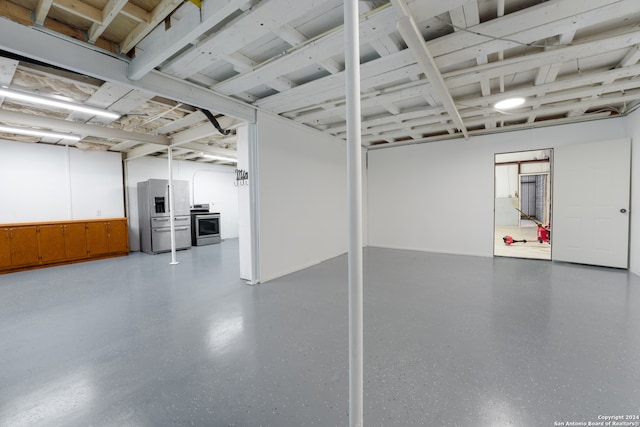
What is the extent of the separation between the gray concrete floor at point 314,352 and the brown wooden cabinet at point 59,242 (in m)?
1.74

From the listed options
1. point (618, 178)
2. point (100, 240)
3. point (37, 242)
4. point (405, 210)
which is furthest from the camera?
point (405, 210)

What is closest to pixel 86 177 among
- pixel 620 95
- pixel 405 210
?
pixel 405 210

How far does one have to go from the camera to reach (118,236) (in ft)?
19.9

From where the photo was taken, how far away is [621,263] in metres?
4.14

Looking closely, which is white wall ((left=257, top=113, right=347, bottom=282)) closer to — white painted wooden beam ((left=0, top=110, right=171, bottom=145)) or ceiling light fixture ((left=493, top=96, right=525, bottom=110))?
white painted wooden beam ((left=0, top=110, right=171, bottom=145))

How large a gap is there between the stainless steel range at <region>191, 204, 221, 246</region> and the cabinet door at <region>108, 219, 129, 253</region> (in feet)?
5.10

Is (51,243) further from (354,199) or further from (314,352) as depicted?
(354,199)

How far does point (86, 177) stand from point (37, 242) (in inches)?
71.1

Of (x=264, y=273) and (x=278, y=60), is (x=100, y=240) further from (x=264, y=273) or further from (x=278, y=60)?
(x=278, y=60)

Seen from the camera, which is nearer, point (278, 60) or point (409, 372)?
point (409, 372)

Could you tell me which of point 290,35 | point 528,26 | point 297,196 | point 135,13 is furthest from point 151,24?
point 528,26

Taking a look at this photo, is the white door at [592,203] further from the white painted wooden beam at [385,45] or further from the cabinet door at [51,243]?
the cabinet door at [51,243]

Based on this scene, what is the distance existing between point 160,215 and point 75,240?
1.62 metres

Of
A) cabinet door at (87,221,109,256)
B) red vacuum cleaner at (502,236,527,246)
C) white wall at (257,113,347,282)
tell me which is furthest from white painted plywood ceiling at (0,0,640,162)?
red vacuum cleaner at (502,236,527,246)
